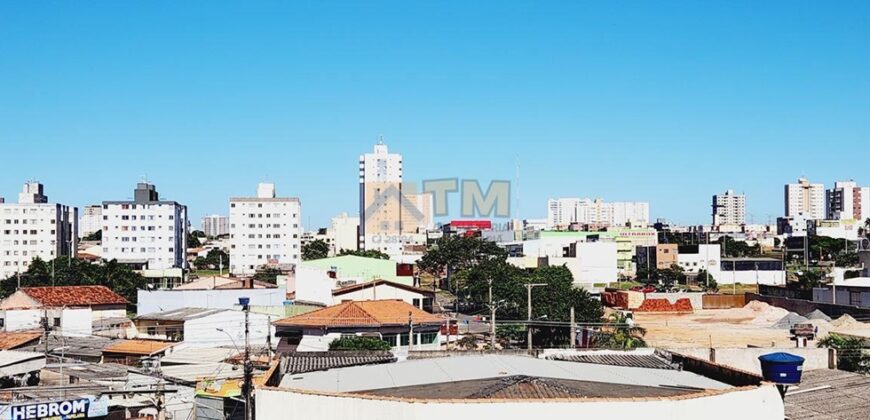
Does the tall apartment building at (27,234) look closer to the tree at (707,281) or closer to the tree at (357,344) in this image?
the tree at (707,281)

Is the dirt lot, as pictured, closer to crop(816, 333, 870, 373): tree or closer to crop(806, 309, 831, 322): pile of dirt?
crop(806, 309, 831, 322): pile of dirt

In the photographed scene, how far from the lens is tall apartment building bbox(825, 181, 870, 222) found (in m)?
182

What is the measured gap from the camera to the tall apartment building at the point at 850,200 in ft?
599

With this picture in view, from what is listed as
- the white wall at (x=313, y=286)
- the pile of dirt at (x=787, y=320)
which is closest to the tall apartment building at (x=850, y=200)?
the pile of dirt at (x=787, y=320)

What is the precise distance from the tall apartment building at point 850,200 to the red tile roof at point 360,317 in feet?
540

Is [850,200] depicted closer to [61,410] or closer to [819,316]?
[819,316]

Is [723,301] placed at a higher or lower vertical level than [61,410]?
lower

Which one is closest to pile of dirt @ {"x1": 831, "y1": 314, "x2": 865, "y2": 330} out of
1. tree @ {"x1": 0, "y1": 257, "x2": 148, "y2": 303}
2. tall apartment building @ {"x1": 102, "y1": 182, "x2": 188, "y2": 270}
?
tree @ {"x1": 0, "y1": 257, "x2": 148, "y2": 303}

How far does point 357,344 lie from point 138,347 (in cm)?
700

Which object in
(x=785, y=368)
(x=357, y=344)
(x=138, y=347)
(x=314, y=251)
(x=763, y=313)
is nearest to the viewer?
(x=785, y=368)

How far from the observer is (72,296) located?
45.7m

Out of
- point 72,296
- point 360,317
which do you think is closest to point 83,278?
point 72,296

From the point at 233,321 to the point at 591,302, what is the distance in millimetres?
15640

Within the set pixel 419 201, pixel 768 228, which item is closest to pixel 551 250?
pixel 419 201
